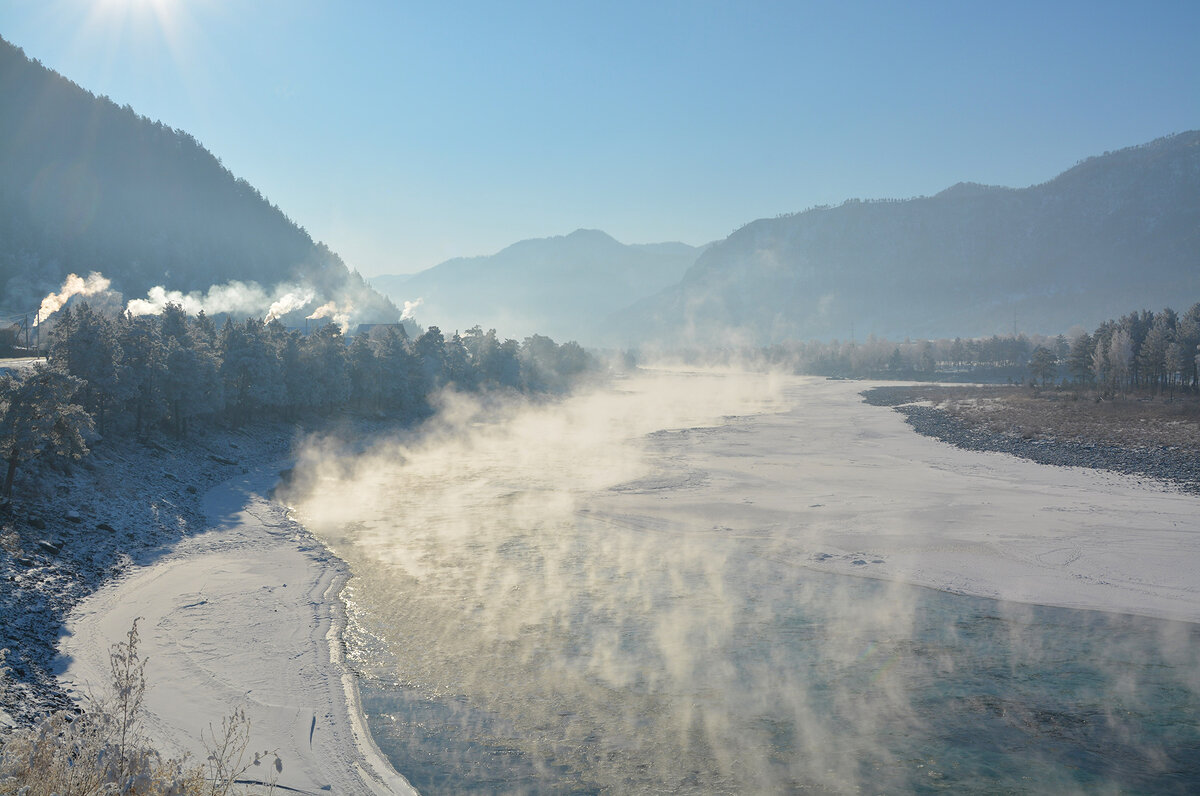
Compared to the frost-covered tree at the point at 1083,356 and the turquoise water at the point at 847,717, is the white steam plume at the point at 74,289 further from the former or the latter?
the frost-covered tree at the point at 1083,356

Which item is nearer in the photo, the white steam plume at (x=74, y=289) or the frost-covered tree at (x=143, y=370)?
the frost-covered tree at (x=143, y=370)

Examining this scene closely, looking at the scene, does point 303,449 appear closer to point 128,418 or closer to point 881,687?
point 128,418

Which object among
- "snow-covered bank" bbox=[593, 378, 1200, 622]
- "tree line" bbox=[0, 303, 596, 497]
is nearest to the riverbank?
"tree line" bbox=[0, 303, 596, 497]

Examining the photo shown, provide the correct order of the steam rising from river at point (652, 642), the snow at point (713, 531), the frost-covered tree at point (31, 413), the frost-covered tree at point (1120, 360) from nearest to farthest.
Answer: the steam rising from river at point (652, 642), the snow at point (713, 531), the frost-covered tree at point (31, 413), the frost-covered tree at point (1120, 360)

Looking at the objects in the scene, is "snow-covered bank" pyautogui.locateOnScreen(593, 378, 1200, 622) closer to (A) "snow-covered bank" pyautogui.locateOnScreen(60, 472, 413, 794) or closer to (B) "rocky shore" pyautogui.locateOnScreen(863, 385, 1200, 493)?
(B) "rocky shore" pyautogui.locateOnScreen(863, 385, 1200, 493)

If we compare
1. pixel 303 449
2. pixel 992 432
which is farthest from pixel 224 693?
pixel 992 432

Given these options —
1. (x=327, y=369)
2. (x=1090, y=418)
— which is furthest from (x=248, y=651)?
(x=1090, y=418)

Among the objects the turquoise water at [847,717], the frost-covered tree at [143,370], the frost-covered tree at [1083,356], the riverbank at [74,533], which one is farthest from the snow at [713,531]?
the frost-covered tree at [1083,356]

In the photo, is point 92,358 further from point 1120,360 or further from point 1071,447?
point 1120,360
